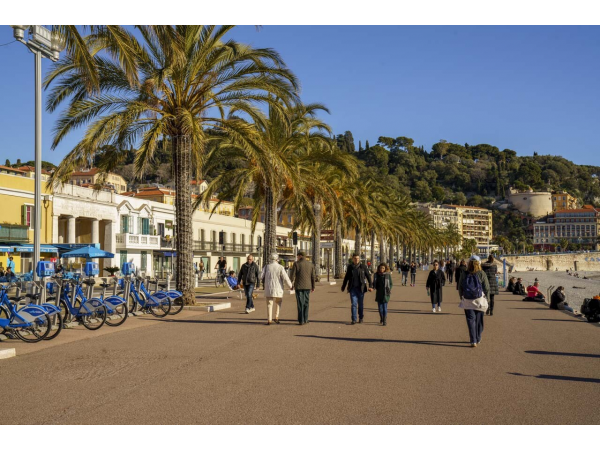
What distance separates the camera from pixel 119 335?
12.3 meters

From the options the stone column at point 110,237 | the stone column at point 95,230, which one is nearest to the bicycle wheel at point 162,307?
the stone column at point 95,230

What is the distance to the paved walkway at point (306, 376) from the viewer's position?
5.91 meters

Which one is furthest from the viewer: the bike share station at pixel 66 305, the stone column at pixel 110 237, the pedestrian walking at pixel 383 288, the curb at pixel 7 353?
the stone column at pixel 110 237

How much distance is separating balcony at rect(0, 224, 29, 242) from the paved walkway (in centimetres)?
2623

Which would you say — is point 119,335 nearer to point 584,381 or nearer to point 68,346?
point 68,346

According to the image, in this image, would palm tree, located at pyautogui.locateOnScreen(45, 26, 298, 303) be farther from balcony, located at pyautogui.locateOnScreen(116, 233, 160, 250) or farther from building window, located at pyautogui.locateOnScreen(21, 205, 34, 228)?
balcony, located at pyautogui.locateOnScreen(116, 233, 160, 250)

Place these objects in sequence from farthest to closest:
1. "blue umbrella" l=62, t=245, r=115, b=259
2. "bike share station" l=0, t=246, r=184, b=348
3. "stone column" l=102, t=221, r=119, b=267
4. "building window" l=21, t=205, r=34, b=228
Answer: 1. "stone column" l=102, t=221, r=119, b=267
2. "building window" l=21, t=205, r=34, b=228
3. "blue umbrella" l=62, t=245, r=115, b=259
4. "bike share station" l=0, t=246, r=184, b=348

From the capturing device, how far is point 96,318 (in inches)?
528

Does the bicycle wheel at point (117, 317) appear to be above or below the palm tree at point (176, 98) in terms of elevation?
below

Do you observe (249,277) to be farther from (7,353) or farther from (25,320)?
(7,353)

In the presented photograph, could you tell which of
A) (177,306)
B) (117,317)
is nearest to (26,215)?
(177,306)

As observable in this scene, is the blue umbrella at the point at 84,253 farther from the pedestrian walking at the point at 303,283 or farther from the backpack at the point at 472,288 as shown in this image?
the backpack at the point at 472,288

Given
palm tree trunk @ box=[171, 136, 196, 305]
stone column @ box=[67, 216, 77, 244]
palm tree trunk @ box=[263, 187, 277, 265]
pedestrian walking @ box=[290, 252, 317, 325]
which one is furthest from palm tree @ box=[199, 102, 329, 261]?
stone column @ box=[67, 216, 77, 244]

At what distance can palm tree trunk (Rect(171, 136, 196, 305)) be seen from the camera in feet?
61.2
